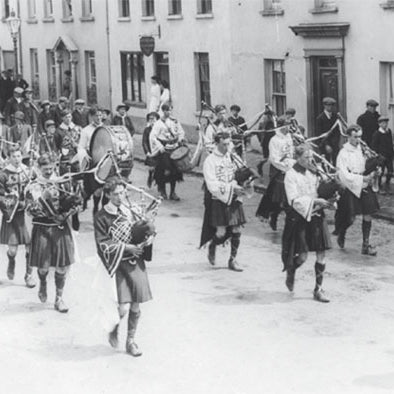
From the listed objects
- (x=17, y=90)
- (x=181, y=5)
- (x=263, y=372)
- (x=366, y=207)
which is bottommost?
(x=263, y=372)

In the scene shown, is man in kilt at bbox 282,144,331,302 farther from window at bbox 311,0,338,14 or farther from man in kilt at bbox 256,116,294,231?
window at bbox 311,0,338,14

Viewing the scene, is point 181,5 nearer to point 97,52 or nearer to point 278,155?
point 97,52

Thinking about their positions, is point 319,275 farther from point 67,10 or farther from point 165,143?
point 67,10

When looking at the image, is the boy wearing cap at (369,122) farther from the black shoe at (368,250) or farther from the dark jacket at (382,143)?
the black shoe at (368,250)

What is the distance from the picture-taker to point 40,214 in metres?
11.0

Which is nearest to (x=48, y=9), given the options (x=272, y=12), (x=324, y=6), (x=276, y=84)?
(x=276, y=84)

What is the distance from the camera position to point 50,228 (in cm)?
1101

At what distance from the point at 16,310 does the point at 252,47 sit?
15.9 meters

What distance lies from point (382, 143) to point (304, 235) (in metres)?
7.62

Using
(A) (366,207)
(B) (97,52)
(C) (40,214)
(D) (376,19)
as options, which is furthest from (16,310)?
(B) (97,52)

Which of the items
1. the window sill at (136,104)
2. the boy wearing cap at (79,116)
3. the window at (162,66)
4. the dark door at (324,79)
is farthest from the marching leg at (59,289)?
the window sill at (136,104)

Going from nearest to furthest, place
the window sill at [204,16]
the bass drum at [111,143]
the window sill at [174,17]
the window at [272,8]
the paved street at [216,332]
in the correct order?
the paved street at [216,332] → the bass drum at [111,143] → the window at [272,8] → the window sill at [204,16] → the window sill at [174,17]

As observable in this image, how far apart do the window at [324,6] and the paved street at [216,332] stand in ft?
31.1

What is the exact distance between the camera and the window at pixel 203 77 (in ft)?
93.3
